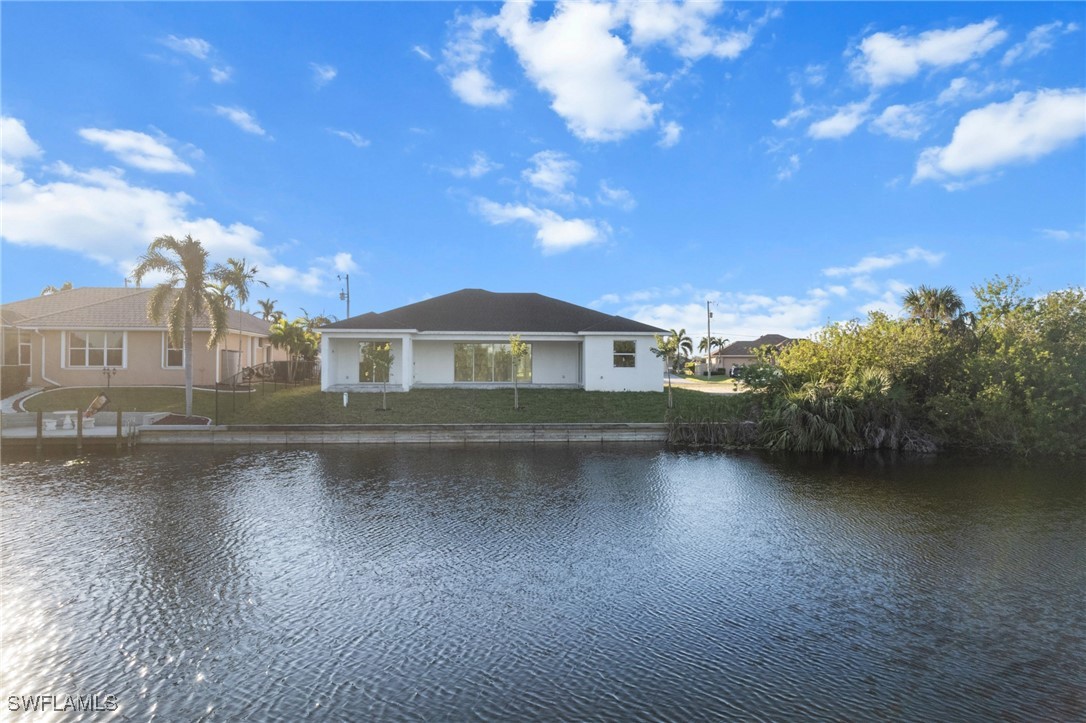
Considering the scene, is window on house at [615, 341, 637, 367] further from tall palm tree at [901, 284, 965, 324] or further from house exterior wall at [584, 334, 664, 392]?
tall palm tree at [901, 284, 965, 324]

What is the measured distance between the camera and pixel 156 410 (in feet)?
69.5

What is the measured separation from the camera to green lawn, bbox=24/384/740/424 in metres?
21.0

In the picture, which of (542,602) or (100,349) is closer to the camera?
(542,602)

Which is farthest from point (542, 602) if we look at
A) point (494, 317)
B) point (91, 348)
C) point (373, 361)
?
point (91, 348)

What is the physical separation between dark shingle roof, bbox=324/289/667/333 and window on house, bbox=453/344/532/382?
3.99 ft

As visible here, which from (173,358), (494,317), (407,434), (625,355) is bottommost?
(407,434)

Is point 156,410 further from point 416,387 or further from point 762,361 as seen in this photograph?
point 762,361

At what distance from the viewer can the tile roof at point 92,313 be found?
2553cm

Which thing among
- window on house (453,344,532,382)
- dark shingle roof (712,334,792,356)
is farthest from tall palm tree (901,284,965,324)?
dark shingle roof (712,334,792,356)

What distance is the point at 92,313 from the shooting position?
26.4m

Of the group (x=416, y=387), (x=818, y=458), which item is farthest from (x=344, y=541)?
(x=416, y=387)

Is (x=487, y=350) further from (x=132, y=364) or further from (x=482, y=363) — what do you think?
(x=132, y=364)

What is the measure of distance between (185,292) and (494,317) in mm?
13169

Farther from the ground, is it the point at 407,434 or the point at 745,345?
the point at 745,345
